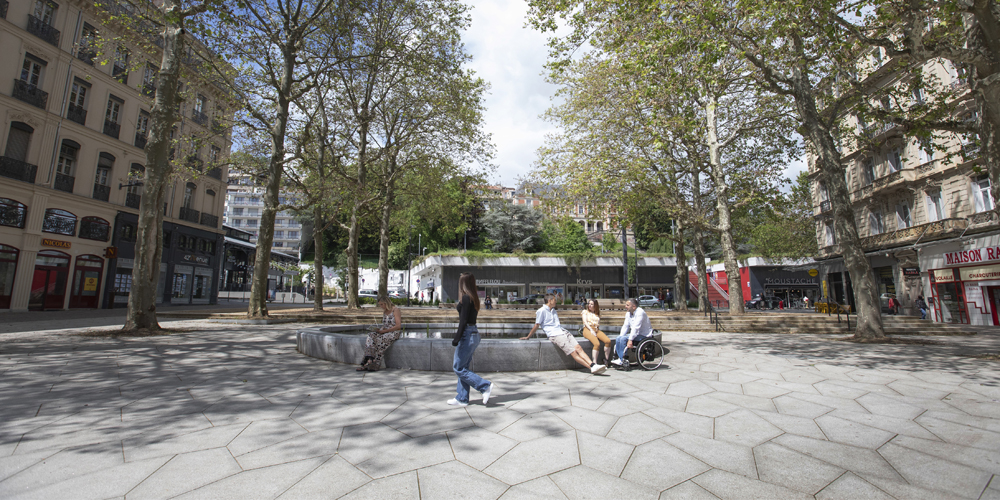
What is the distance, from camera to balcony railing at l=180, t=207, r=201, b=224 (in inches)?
1048

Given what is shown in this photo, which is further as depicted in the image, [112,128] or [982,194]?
[112,128]

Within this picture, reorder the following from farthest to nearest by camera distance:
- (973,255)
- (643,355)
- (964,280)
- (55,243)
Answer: (55,243)
(964,280)
(973,255)
(643,355)

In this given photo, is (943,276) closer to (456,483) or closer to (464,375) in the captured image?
(464,375)

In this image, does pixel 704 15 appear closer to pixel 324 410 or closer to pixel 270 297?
pixel 324 410

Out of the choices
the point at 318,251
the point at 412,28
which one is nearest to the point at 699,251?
the point at 412,28

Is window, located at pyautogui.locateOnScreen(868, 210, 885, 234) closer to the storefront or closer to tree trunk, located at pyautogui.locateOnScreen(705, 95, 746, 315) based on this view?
the storefront

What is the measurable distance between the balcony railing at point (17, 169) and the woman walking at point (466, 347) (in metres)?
23.5

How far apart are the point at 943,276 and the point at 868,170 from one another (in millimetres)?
8323

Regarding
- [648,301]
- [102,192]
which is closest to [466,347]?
[102,192]

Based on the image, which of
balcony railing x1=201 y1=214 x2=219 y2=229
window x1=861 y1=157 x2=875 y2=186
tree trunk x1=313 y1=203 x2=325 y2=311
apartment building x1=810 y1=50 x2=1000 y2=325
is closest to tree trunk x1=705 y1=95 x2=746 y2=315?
apartment building x1=810 y1=50 x2=1000 y2=325

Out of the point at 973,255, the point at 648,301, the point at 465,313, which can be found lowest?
the point at 465,313

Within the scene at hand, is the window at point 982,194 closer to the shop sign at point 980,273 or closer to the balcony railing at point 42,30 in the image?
the shop sign at point 980,273

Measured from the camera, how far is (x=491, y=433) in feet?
12.7

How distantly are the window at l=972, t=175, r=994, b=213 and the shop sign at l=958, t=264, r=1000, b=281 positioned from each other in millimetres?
2638
